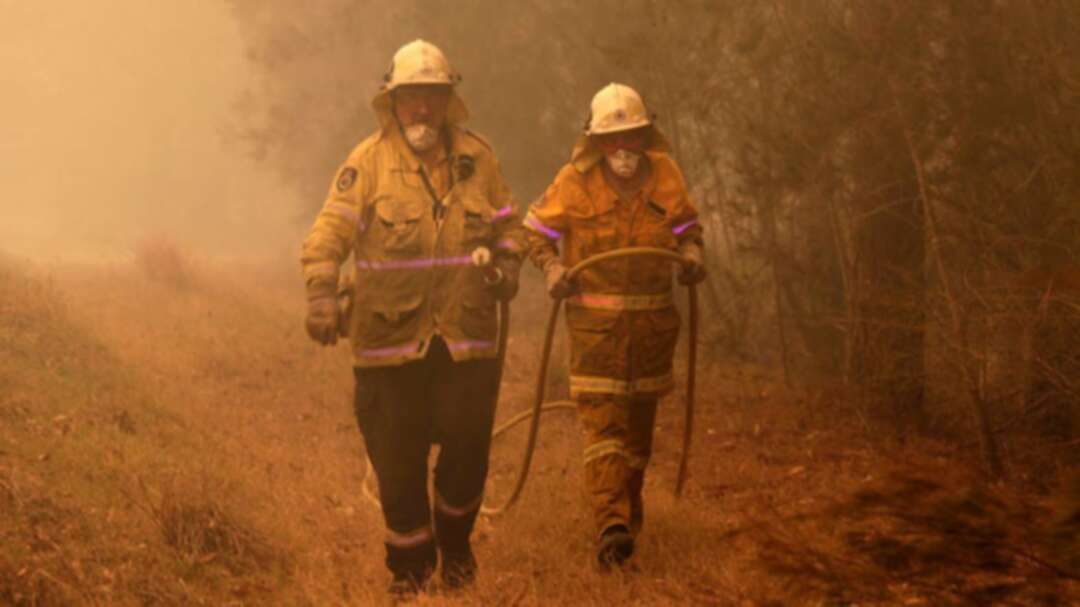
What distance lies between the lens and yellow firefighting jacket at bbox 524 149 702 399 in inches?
213

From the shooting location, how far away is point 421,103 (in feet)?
17.1

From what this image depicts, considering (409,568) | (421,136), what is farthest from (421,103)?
(409,568)

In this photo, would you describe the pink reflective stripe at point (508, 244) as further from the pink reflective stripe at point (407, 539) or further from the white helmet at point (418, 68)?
the pink reflective stripe at point (407, 539)

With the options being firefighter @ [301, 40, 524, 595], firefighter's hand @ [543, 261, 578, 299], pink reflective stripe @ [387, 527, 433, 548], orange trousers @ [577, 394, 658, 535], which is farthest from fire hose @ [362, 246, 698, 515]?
pink reflective stripe @ [387, 527, 433, 548]

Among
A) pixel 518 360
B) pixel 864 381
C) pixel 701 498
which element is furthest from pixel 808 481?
pixel 518 360

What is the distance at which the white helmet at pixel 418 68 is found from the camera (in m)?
5.10

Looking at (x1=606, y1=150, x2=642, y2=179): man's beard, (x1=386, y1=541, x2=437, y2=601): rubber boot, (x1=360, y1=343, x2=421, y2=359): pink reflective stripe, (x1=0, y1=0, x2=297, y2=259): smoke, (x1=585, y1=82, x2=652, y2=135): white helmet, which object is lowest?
(x1=386, y1=541, x2=437, y2=601): rubber boot

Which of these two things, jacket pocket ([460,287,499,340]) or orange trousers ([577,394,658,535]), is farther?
orange trousers ([577,394,658,535])

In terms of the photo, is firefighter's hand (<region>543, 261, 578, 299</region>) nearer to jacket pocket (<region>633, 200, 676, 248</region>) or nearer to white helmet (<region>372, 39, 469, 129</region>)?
jacket pocket (<region>633, 200, 676, 248</region>)

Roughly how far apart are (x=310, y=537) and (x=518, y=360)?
6335 mm

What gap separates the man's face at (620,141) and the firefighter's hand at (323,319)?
1.50m

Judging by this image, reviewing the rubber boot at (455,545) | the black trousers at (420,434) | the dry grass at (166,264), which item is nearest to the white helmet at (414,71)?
the black trousers at (420,434)

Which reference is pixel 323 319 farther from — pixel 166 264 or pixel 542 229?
pixel 166 264

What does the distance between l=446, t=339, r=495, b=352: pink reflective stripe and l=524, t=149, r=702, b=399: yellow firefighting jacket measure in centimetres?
47
